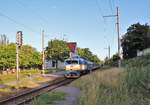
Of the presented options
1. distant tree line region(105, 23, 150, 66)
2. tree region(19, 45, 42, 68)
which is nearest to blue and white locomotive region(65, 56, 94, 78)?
distant tree line region(105, 23, 150, 66)

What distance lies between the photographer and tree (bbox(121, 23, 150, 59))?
6084 centimetres

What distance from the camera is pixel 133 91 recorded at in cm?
1543

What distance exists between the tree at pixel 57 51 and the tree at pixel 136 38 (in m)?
29.3

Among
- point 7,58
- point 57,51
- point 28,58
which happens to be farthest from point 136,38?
point 57,51

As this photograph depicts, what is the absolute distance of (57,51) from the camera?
299 feet

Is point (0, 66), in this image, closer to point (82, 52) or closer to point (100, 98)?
point (100, 98)

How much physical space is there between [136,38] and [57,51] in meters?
34.3

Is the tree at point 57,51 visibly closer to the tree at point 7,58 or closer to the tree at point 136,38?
the tree at point 136,38

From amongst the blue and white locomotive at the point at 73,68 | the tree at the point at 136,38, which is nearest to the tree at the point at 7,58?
the blue and white locomotive at the point at 73,68

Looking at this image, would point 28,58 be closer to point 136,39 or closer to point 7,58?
point 7,58

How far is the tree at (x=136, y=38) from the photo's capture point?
60.8 metres

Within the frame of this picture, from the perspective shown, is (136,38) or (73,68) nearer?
(73,68)

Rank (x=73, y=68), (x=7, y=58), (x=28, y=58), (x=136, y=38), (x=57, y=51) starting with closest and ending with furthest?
(x=73, y=68)
(x=7, y=58)
(x=136, y=38)
(x=28, y=58)
(x=57, y=51)

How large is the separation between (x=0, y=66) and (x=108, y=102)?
5153 centimetres
